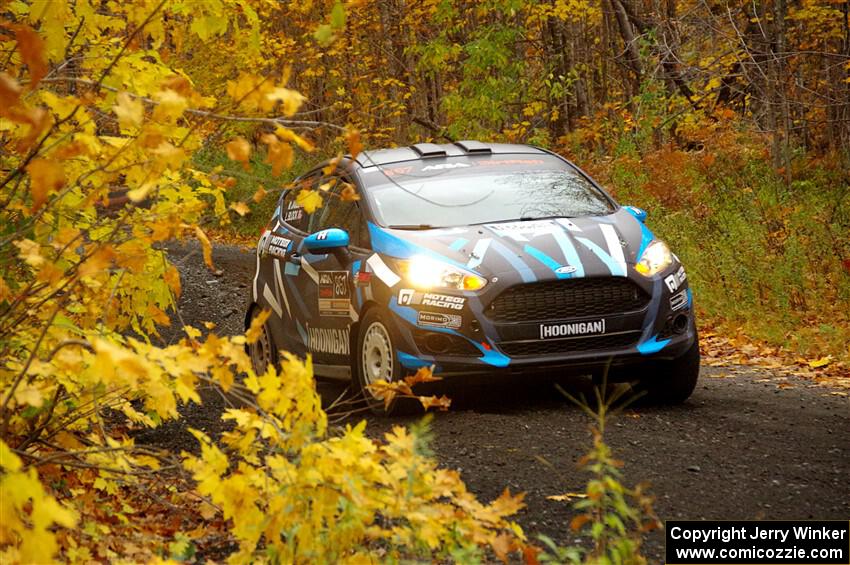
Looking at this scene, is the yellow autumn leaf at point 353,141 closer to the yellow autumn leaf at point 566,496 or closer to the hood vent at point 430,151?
the yellow autumn leaf at point 566,496

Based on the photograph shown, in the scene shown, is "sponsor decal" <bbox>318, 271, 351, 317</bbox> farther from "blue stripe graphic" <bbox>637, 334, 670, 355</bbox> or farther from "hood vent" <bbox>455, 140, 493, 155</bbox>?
"blue stripe graphic" <bbox>637, 334, 670, 355</bbox>

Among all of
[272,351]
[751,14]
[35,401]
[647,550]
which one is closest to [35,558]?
[35,401]

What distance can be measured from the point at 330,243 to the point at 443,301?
1198 mm

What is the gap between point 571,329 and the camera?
24.7 feet

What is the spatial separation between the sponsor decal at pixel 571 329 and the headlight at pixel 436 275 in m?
0.50

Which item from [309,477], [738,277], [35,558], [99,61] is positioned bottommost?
[738,277]

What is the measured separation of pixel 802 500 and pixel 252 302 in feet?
19.9

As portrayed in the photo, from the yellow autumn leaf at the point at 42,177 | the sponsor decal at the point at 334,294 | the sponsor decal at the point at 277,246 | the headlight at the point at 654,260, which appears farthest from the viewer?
the sponsor decal at the point at 277,246

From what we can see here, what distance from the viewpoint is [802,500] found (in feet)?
18.2

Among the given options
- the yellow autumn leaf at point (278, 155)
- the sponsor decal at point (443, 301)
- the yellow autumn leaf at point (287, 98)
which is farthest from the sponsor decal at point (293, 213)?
the yellow autumn leaf at point (287, 98)

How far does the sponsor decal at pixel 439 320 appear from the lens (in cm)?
755

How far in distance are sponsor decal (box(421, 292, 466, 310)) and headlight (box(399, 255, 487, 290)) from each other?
6 centimetres

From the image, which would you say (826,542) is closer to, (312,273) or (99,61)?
(99,61)

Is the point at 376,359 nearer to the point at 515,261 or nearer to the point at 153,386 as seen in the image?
the point at 515,261
